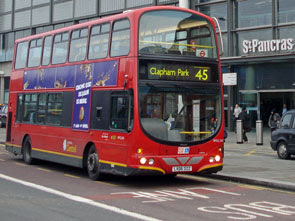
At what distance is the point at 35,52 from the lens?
16.5 m

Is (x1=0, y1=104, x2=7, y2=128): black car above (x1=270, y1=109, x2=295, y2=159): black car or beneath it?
above

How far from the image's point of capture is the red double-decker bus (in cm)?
1118

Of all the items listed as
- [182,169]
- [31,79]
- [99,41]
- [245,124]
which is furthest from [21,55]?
[245,124]

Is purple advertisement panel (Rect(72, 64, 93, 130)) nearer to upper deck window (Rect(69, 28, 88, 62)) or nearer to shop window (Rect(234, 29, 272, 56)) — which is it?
upper deck window (Rect(69, 28, 88, 62))

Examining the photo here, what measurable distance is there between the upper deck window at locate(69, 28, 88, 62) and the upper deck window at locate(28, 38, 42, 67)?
233cm

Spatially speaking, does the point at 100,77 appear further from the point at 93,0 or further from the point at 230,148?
the point at 93,0

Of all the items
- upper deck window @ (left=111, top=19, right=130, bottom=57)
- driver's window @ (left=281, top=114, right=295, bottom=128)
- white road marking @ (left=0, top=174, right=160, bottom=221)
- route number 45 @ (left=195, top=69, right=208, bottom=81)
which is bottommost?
white road marking @ (left=0, top=174, right=160, bottom=221)

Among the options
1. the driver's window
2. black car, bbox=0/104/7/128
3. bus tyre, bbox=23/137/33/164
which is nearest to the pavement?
the driver's window

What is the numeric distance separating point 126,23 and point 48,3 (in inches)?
1241

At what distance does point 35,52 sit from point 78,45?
10.0 ft

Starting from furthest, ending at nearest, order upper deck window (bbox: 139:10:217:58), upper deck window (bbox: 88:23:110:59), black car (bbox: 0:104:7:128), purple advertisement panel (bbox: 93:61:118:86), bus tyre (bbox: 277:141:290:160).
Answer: black car (bbox: 0:104:7:128), bus tyre (bbox: 277:141:290:160), upper deck window (bbox: 88:23:110:59), purple advertisement panel (bbox: 93:61:118:86), upper deck window (bbox: 139:10:217:58)

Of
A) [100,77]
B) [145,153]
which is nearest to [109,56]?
[100,77]

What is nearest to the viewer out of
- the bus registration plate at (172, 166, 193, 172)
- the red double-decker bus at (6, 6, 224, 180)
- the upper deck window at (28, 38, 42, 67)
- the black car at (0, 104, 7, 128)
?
the red double-decker bus at (6, 6, 224, 180)

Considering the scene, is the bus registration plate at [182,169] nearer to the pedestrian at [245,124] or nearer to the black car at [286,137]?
the black car at [286,137]
